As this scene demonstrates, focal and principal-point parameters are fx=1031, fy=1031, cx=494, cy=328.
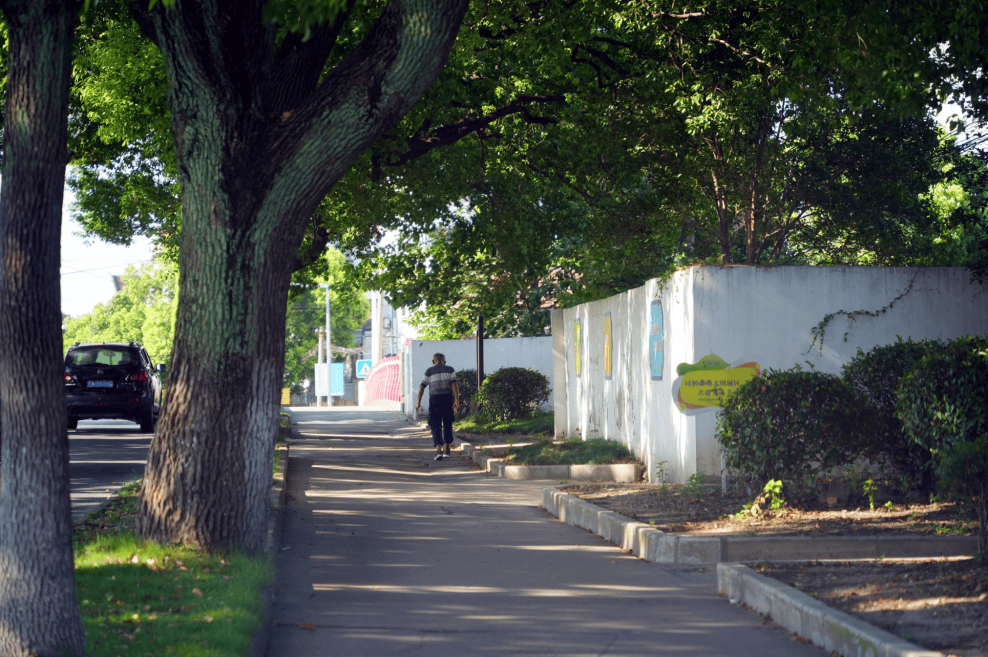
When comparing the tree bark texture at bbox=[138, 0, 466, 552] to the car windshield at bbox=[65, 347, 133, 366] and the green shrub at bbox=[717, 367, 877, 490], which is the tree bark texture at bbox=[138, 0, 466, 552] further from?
the car windshield at bbox=[65, 347, 133, 366]

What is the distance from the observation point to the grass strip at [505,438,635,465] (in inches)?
580

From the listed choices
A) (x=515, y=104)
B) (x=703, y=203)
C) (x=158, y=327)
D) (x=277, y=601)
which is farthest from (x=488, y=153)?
(x=158, y=327)

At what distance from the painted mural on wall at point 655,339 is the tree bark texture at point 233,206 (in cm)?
631

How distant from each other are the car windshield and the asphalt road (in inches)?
64.8

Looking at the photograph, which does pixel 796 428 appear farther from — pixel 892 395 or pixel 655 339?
pixel 655 339

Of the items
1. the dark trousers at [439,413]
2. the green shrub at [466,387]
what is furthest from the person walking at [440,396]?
the green shrub at [466,387]

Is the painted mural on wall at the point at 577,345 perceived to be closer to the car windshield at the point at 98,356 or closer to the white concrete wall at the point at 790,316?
the white concrete wall at the point at 790,316

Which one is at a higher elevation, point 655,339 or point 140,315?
point 140,315

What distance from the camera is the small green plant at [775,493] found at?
909cm

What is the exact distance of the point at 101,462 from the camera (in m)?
16.4

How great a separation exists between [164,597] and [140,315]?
71.4 metres

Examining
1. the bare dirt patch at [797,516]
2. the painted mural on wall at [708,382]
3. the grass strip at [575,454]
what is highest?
the painted mural on wall at [708,382]

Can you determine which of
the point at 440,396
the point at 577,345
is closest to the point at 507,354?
the point at 577,345

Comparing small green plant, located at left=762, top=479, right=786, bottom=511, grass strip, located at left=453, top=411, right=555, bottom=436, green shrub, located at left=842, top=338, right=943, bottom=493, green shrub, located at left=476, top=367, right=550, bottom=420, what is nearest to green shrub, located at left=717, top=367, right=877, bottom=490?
small green plant, located at left=762, top=479, right=786, bottom=511
